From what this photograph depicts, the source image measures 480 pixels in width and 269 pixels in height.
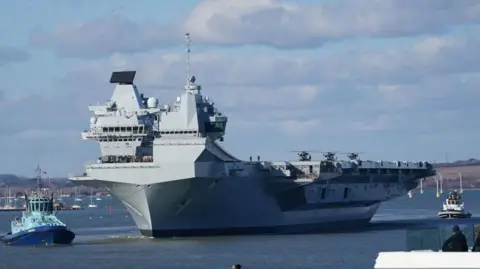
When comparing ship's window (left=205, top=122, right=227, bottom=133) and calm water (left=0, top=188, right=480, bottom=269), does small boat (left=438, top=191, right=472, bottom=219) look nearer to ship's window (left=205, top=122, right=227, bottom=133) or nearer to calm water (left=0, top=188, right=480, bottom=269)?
calm water (left=0, top=188, right=480, bottom=269)

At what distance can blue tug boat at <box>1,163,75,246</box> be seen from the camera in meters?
63.1

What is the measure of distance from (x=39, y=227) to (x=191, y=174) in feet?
29.0

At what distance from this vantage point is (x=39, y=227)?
63.4 metres

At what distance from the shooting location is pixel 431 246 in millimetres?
20688

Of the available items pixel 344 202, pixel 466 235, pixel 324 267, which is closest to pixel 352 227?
pixel 344 202

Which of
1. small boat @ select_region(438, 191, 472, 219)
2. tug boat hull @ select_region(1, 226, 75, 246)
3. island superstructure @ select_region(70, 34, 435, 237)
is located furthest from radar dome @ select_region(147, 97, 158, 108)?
small boat @ select_region(438, 191, 472, 219)

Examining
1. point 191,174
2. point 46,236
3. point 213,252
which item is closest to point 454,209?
point 191,174

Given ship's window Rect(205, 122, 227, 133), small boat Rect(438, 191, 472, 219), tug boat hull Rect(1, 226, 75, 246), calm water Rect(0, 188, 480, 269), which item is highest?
ship's window Rect(205, 122, 227, 133)

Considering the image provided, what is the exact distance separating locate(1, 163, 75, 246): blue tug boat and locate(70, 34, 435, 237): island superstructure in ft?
7.64

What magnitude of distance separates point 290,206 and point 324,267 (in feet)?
85.6

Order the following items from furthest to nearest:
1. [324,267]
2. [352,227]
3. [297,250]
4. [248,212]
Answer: [352,227], [248,212], [297,250], [324,267]

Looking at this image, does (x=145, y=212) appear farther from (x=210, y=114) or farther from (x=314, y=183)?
(x=314, y=183)

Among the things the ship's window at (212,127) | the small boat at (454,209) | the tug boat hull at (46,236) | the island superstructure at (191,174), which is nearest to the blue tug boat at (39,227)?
the tug boat hull at (46,236)

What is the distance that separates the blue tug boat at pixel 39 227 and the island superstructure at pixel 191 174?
2.33 metres
